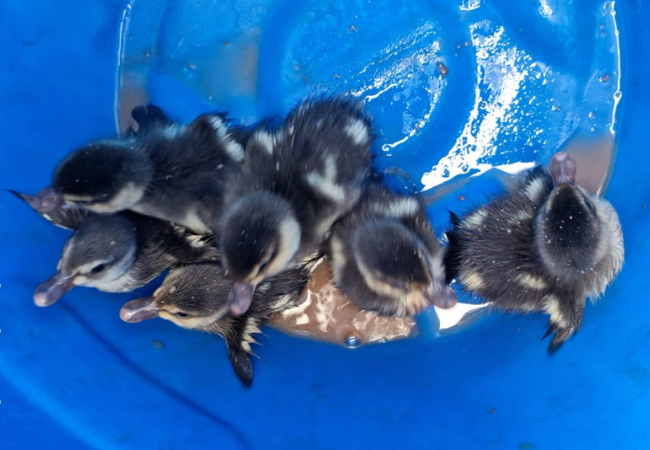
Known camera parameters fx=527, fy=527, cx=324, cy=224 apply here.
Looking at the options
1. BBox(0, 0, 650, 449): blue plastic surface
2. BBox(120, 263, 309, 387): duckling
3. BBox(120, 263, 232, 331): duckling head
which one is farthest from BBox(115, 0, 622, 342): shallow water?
BBox(120, 263, 232, 331): duckling head

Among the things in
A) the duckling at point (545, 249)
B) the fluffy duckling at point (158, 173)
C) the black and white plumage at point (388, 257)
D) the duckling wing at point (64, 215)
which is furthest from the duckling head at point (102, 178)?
the duckling at point (545, 249)

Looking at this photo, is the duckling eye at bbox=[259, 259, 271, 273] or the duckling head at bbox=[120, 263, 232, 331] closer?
the duckling eye at bbox=[259, 259, 271, 273]

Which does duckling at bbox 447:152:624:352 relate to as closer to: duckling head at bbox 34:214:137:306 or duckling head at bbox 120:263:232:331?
duckling head at bbox 120:263:232:331

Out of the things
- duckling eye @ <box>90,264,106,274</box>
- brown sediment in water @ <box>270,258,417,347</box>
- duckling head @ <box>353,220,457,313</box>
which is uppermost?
duckling eye @ <box>90,264,106,274</box>

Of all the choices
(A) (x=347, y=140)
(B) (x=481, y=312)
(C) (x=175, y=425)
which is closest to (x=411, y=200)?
(A) (x=347, y=140)

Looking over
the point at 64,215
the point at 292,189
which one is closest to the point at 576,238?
the point at 292,189

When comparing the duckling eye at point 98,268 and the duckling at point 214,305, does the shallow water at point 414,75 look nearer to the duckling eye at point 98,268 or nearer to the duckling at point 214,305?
the duckling at point 214,305

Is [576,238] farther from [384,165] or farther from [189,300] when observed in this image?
[189,300]
